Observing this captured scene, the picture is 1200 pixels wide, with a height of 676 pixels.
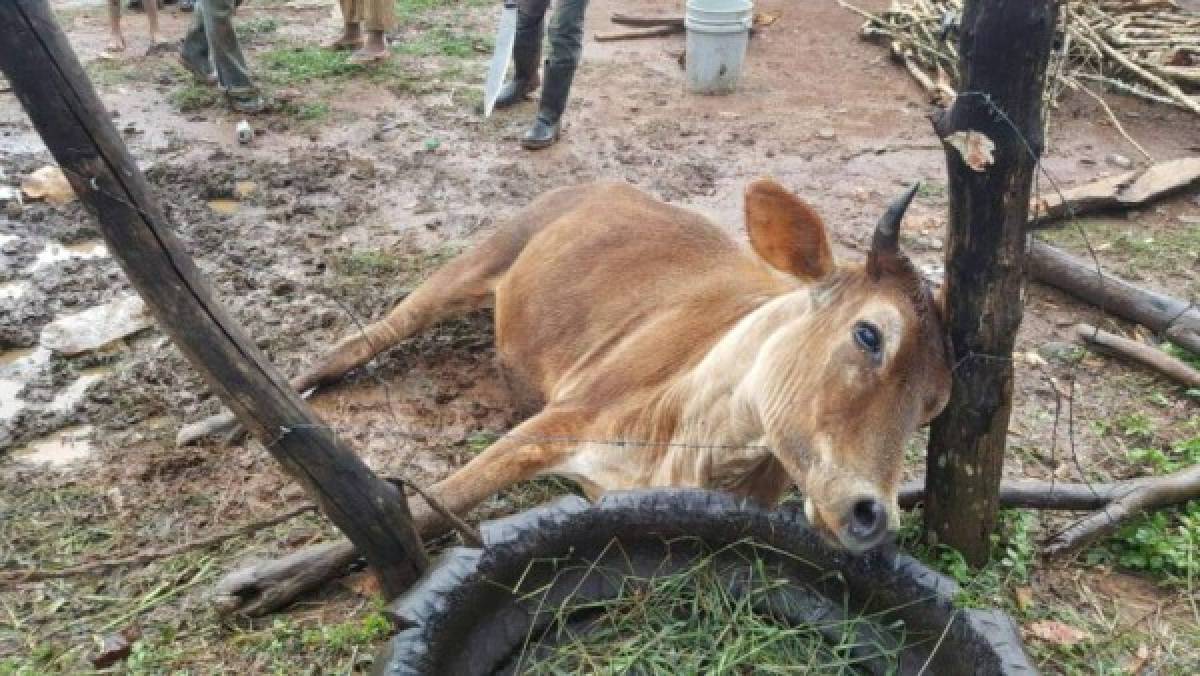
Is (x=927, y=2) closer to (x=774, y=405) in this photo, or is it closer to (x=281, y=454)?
(x=774, y=405)

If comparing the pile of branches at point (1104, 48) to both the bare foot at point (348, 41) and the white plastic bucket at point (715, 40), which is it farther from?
the bare foot at point (348, 41)

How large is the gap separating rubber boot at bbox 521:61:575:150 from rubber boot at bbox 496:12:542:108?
2.43ft

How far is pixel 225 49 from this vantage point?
7.76 m

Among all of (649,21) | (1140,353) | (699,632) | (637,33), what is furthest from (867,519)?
(649,21)

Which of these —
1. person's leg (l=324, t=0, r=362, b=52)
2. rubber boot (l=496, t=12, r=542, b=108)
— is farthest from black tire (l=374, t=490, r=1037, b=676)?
person's leg (l=324, t=0, r=362, b=52)

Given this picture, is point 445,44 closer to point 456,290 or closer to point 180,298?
point 456,290

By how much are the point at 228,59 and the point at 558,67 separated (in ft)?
8.13

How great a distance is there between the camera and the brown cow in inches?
109

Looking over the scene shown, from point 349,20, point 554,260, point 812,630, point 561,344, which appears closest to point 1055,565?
point 812,630

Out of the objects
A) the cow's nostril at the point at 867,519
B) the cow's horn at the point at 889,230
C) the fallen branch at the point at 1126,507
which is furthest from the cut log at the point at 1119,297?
the cow's nostril at the point at 867,519

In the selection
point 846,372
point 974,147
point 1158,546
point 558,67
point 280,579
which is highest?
point 974,147

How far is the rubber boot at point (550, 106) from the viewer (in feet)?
24.0

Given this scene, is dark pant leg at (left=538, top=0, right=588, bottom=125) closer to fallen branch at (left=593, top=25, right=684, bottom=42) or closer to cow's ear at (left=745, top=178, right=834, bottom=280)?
fallen branch at (left=593, top=25, right=684, bottom=42)

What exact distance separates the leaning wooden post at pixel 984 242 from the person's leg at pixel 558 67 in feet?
15.5
